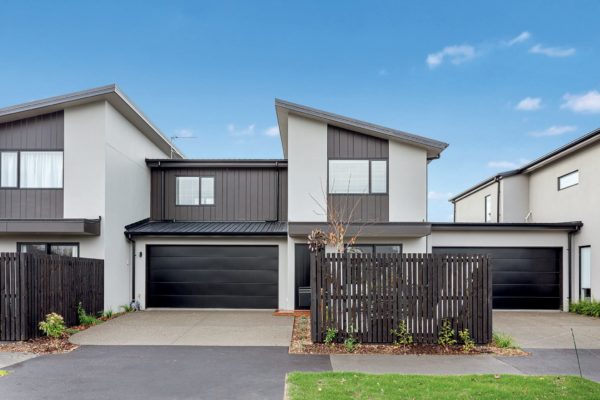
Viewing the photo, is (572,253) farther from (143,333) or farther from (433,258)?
(143,333)

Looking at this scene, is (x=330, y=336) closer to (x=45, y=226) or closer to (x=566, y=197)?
(x=45, y=226)

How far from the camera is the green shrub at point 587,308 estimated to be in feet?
43.0

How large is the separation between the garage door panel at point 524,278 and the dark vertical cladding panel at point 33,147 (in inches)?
537

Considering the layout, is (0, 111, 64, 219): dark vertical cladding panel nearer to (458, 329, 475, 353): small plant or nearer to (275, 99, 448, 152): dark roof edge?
(275, 99, 448, 152): dark roof edge

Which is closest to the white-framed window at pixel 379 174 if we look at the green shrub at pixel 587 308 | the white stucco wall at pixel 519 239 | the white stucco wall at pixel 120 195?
the white stucco wall at pixel 519 239

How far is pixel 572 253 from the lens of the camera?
14.7 meters

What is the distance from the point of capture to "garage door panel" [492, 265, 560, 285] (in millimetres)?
14789

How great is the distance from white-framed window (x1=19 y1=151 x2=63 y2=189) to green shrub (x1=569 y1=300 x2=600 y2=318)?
Answer: 52.5ft

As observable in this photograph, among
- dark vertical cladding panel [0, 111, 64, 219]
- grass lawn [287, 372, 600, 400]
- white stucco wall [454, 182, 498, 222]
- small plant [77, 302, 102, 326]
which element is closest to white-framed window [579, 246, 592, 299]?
white stucco wall [454, 182, 498, 222]

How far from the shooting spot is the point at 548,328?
11055 mm

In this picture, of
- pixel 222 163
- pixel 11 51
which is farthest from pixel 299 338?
pixel 11 51

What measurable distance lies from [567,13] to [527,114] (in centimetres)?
602

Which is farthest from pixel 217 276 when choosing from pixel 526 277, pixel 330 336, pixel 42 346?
pixel 526 277

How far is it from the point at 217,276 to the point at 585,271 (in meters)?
11.7
